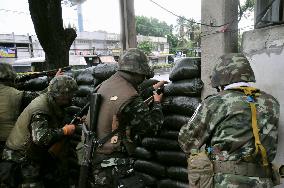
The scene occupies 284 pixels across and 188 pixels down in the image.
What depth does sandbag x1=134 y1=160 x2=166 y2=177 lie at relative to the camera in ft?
10.8

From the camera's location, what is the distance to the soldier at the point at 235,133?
191 cm

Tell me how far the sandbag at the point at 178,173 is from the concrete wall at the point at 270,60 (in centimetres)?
91

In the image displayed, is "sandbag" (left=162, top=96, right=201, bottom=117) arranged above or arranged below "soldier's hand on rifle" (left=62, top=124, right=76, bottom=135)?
above

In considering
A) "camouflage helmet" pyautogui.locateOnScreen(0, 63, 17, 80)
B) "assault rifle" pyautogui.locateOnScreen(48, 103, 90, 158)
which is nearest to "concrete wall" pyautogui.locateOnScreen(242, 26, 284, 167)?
"assault rifle" pyautogui.locateOnScreen(48, 103, 90, 158)

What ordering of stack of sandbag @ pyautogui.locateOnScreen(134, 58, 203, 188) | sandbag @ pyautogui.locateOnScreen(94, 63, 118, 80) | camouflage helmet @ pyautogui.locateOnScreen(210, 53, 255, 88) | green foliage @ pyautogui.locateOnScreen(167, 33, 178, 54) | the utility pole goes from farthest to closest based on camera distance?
green foliage @ pyautogui.locateOnScreen(167, 33, 178, 54) → the utility pole → sandbag @ pyautogui.locateOnScreen(94, 63, 118, 80) → stack of sandbag @ pyautogui.locateOnScreen(134, 58, 203, 188) → camouflage helmet @ pyautogui.locateOnScreen(210, 53, 255, 88)

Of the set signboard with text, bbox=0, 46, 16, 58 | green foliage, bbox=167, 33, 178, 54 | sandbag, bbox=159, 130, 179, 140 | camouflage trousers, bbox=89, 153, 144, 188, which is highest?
green foliage, bbox=167, 33, 178, 54

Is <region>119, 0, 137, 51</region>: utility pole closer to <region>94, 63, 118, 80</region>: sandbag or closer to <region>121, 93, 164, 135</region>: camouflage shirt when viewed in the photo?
<region>94, 63, 118, 80</region>: sandbag

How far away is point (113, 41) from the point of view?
40.6 meters

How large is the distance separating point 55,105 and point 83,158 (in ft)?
2.45

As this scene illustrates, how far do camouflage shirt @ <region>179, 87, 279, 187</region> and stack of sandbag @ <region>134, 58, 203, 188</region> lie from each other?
0.97 m

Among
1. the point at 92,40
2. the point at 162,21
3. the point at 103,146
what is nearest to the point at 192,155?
the point at 103,146

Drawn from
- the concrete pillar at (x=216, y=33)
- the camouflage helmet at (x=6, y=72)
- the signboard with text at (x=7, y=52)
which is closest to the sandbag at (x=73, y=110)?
the camouflage helmet at (x=6, y=72)

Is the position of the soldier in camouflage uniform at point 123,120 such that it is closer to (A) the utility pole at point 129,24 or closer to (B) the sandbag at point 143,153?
(B) the sandbag at point 143,153

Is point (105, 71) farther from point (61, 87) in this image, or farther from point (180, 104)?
point (180, 104)
